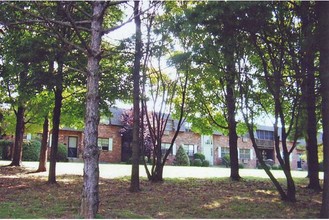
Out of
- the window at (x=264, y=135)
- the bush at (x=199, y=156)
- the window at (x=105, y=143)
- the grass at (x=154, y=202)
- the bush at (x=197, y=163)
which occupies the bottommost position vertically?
the grass at (x=154, y=202)

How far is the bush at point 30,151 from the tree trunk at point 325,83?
2701cm

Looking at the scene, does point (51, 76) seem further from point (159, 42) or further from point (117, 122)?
point (117, 122)

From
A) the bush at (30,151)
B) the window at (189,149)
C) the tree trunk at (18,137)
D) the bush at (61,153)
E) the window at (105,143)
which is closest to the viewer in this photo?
the tree trunk at (18,137)

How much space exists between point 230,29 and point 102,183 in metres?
7.75

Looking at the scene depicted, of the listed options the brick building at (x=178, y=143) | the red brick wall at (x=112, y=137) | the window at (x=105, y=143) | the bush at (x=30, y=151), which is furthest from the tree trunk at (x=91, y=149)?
the window at (x=105, y=143)

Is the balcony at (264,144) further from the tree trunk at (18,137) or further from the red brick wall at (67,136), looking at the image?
the tree trunk at (18,137)

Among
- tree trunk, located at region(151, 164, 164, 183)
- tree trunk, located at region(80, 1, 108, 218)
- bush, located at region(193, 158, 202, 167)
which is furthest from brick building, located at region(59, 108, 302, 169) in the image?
tree trunk, located at region(80, 1, 108, 218)

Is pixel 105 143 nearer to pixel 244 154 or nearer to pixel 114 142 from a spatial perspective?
pixel 114 142

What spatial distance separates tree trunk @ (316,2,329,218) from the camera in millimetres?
7602

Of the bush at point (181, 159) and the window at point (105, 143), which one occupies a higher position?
the window at point (105, 143)

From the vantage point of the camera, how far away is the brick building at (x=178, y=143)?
35625 mm

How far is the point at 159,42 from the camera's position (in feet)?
44.2

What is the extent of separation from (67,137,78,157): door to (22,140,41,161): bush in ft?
15.0

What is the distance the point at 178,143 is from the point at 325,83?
113 feet
